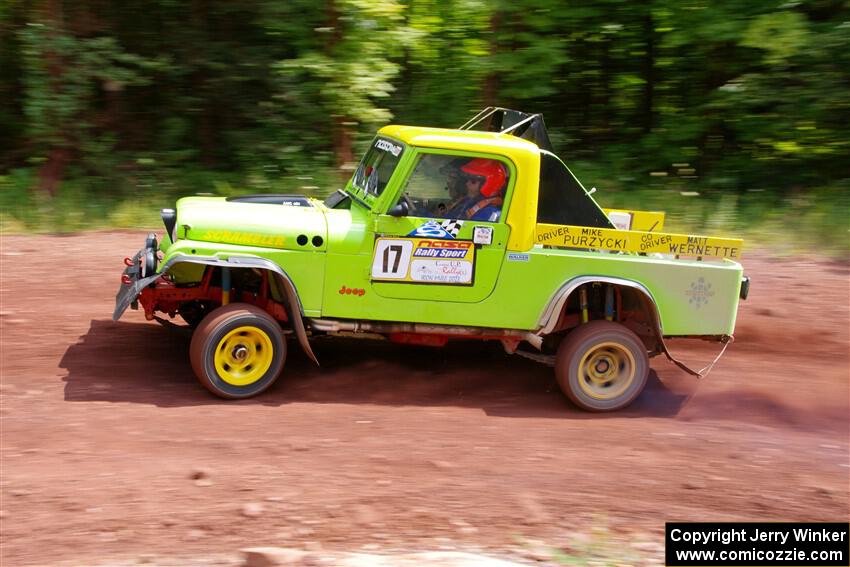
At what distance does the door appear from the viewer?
6512 millimetres

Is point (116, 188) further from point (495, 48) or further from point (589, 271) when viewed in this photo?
point (589, 271)

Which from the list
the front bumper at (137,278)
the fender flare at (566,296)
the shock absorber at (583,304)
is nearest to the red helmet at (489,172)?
the fender flare at (566,296)

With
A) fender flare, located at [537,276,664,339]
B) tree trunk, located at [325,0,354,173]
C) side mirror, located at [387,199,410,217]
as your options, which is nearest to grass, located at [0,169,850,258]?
tree trunk, located at [325,0,354,173]

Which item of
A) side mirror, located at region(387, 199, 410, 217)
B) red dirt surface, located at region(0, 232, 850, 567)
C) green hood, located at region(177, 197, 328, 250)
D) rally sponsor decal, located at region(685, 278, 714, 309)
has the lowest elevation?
red dirt surface, located at region(0, 232, 850, 567)

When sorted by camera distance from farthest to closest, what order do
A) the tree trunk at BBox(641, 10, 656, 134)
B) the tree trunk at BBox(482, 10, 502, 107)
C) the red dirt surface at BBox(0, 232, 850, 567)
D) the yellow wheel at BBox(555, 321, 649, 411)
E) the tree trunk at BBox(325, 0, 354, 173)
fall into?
the tree trunk at BBox(641, 10, 656, 134) < the tree trunk at BBox(482, 10, 502, 107) < the tree trunk at BBox(325, 0, 354, 173) < the yellow wheel at BBox(555, 321, 649, 411) < the red dirt surface at BBox(0, 232, 850, 567)

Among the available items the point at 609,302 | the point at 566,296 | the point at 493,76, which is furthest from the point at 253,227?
the point at 493,76

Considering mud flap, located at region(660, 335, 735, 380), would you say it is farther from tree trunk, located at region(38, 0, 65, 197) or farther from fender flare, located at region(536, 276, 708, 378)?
tree trunk, located at region(38, 0, 65, 197)

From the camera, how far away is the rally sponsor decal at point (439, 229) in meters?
6.51

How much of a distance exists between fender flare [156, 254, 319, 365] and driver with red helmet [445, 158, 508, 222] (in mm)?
1265

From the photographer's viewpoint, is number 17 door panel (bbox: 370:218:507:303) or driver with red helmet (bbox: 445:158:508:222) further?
driver with red helmet (bbox: 445:158:508:222)

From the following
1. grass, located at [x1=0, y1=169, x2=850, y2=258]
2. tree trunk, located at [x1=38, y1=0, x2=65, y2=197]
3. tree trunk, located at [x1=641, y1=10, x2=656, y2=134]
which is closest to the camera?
grass, located at [x1=0, y1=169, x2=850, y2=258]

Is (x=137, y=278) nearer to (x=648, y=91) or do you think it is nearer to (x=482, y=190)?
(x=482, y=190)

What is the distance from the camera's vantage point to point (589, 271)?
675 centimetres

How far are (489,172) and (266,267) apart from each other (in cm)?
173
